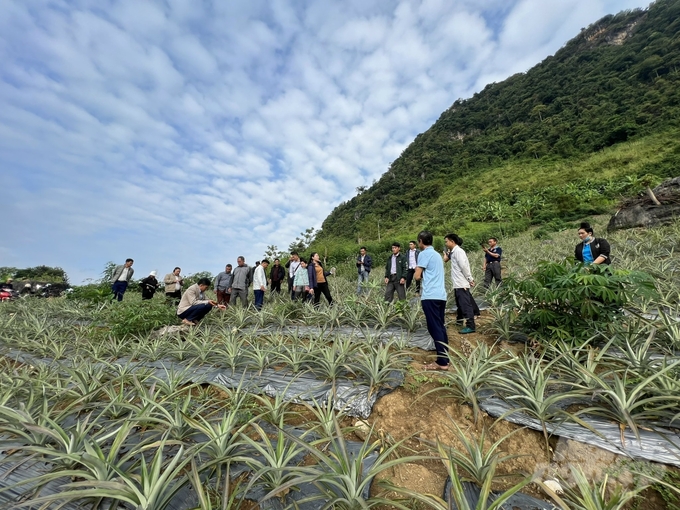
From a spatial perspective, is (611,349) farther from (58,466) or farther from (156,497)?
(58,466)

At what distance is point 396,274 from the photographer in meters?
6.65

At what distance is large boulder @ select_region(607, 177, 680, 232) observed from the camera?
1002cm

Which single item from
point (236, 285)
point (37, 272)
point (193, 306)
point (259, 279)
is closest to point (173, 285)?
point (236, 285)

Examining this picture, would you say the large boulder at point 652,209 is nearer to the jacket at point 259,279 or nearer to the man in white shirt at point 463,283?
the man in white shirt at point 463,283

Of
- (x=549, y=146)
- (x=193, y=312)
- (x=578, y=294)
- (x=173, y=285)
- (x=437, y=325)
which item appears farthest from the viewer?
(x=549, y=146)

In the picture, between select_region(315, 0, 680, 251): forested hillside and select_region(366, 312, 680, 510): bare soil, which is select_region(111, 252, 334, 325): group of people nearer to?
select_region(366, 312, 680, 510): bare soil

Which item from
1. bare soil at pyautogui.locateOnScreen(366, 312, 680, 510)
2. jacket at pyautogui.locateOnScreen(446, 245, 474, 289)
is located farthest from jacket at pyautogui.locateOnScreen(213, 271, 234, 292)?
bare soil at pyautogui.locateOnScreen(366, 312, 680, 510)

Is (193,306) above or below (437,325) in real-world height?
above

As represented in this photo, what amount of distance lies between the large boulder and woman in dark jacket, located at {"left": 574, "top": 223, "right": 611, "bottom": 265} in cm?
845

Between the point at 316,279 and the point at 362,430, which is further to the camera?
the point at 316,279

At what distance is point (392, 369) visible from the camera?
293cm

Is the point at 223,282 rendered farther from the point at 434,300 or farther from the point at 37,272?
the point at 37,272

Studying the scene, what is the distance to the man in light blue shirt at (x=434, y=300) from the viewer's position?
127 inches

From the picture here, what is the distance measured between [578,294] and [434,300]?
1.38 meters
